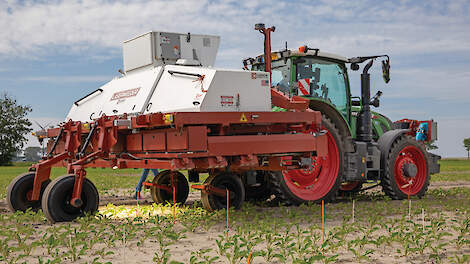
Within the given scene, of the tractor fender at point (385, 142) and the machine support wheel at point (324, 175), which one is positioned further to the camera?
the tractor fender at point (385, 142)

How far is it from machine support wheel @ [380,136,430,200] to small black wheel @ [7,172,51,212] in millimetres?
7012

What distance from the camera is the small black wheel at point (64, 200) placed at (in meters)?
7.19

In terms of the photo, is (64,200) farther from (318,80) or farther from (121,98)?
(318,80)

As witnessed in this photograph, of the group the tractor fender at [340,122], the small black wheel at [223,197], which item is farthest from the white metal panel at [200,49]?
the tractor fender at [340,122]

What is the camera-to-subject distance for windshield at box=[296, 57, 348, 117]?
384 inches

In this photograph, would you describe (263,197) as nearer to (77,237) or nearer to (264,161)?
(264,161)

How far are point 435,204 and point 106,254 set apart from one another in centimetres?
717

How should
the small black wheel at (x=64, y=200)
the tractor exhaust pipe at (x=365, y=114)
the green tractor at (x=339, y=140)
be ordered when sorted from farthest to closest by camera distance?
the tractor exhaust pipe at (x=365, y=114), the green tractor at (x=339, y=140), the small black wheel at (x=64, y=200)

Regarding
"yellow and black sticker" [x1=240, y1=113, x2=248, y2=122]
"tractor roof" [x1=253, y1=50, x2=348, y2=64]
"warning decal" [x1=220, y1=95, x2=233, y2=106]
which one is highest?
"tractor roof" [x1=253, y1=50, x2=348, y2=64]

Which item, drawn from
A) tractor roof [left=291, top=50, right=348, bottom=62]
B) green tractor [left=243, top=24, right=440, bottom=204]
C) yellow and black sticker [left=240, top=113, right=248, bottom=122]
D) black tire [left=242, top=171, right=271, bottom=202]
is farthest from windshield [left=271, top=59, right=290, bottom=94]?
yellow and black sticker [left=240, top=113, right=248, bottom=122]

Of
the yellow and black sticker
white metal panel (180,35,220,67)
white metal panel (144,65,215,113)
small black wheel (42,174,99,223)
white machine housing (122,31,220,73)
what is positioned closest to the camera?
small black wheel (42,174,99,223)

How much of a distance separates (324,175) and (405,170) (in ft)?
7.54

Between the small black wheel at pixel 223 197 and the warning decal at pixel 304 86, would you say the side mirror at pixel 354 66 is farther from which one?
the small black wheel at pixel 223 197

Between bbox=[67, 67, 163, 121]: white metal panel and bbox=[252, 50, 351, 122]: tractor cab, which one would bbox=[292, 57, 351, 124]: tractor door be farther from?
bbox=[67, 67, 163, 121]: white metal panel
